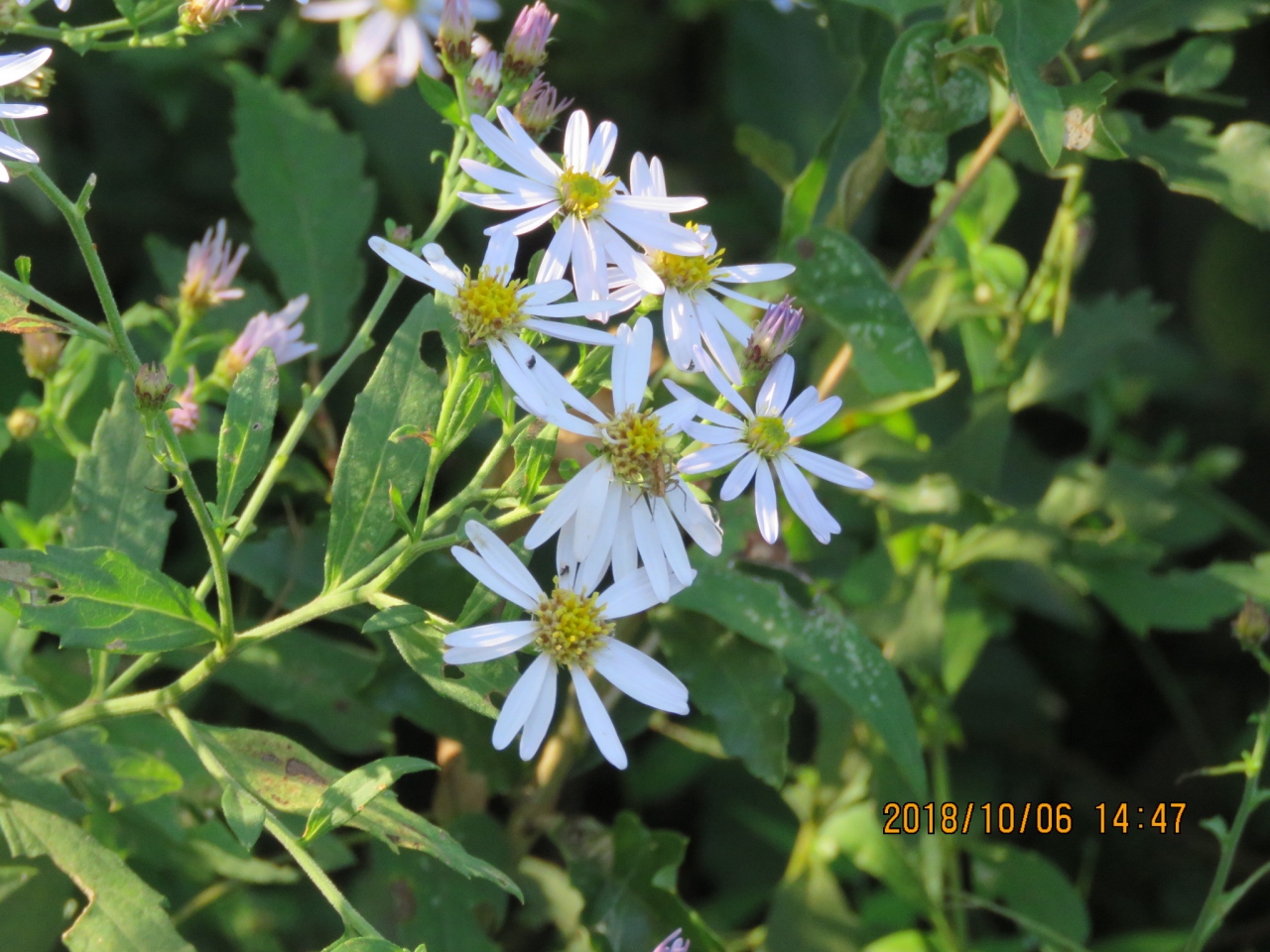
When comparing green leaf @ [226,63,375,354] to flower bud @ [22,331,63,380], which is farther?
green leaf @ [226,63,375,354]

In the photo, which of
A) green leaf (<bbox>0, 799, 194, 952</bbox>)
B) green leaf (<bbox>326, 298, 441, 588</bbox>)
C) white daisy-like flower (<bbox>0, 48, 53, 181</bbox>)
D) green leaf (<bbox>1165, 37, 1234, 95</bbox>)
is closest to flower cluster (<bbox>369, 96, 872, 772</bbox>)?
green leaf (<bbox>326, 298, 441, 588</bbox>)

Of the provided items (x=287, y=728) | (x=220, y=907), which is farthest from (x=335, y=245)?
(x=220, y=907)

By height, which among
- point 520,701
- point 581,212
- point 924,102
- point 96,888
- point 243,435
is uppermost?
point 924,102

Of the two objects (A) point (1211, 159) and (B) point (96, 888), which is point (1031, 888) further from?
(B) point (96, 888)

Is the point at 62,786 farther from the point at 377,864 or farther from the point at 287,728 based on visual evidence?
the point at 287,728

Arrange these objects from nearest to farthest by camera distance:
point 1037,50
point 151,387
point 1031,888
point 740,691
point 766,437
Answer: point 151,387 < point 766,437 < point 1037,50 < point 740,691 < point 1031,888

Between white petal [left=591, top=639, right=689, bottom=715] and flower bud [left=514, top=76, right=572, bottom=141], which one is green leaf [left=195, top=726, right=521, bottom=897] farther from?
flower bud [left=514, top=76, right=572, bottom=141]

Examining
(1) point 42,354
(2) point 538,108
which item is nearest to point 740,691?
(2) point 538,108
